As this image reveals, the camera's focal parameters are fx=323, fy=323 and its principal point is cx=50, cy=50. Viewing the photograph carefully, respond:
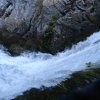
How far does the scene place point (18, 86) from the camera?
880 cm

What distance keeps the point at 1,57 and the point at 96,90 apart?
964 cm

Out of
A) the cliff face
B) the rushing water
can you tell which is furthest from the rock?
the rushing water

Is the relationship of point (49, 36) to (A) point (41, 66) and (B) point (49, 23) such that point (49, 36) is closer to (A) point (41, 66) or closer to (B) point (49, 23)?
(B) point (49, 23)

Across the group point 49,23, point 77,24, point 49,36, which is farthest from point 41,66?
point 77,24

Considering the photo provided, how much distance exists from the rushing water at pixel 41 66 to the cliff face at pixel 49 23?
0.33 meters

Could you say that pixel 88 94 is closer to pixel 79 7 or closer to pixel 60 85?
pixel 60 85

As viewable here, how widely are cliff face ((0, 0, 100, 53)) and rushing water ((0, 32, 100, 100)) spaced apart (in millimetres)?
331

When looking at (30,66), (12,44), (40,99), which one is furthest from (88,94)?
(12,44)

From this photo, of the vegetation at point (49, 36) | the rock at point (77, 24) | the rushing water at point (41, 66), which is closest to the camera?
the rushing water at point (41, 66)

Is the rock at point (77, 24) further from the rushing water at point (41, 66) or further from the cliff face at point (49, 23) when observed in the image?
the rushing water at point (41, 66)

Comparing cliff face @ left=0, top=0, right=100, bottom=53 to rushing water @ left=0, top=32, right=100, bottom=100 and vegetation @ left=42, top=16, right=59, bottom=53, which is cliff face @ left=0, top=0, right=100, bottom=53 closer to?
vegetation @ left=42, top=16, right=59, bottom=53

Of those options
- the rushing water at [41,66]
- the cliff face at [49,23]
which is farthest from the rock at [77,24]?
the rushing water at [41,66]

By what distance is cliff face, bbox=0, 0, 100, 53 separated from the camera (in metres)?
10.6

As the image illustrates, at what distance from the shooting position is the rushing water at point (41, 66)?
8758mm
